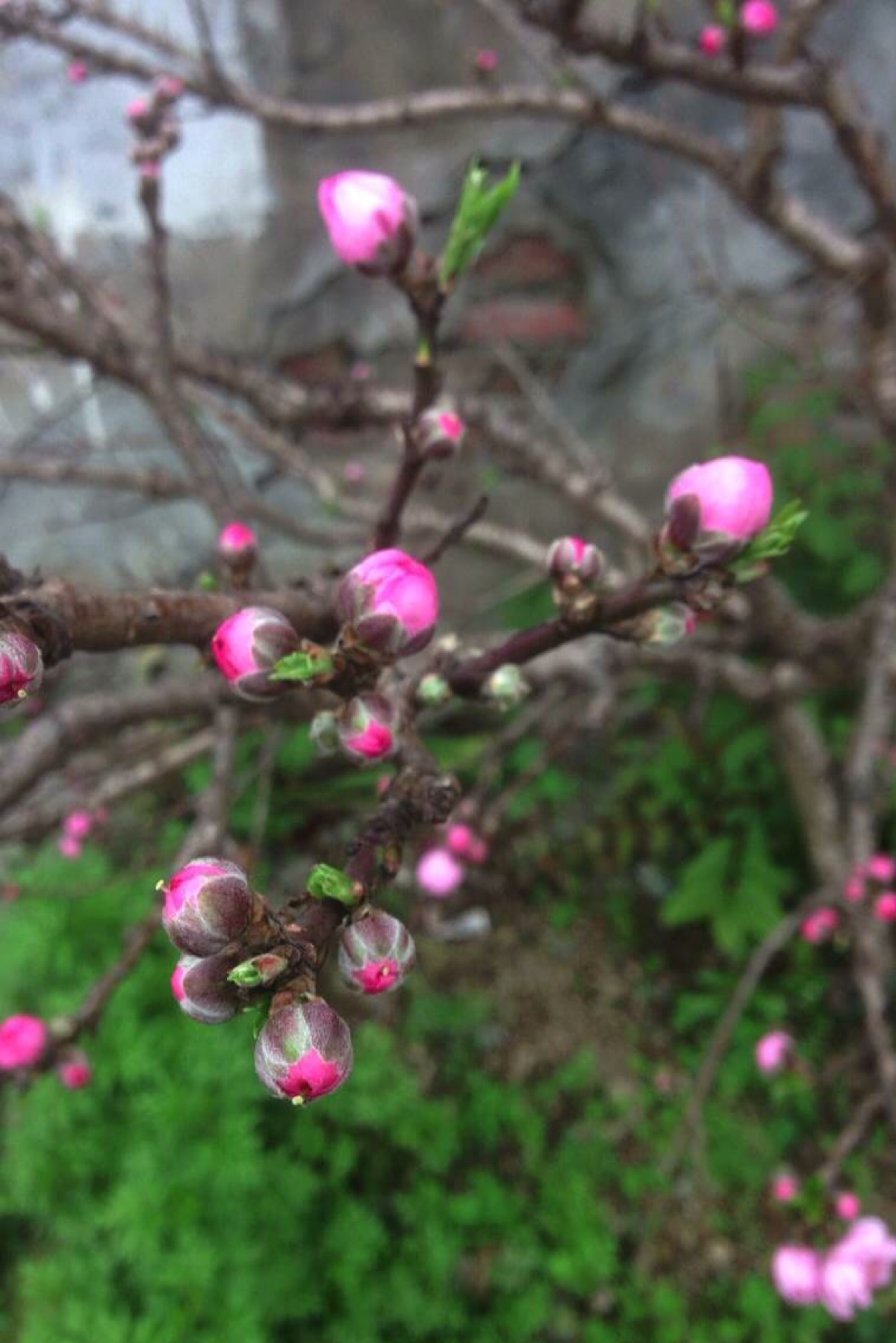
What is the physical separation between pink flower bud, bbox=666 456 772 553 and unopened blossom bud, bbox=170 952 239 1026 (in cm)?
39

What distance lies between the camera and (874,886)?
2211mm

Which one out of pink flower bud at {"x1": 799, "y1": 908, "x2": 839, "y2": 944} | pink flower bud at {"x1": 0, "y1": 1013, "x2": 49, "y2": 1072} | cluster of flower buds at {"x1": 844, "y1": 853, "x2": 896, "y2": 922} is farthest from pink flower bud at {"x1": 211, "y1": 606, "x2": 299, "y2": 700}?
pink flower bud at {"x1": 799, "y1": 908, "x2": 839, "y2": 944}

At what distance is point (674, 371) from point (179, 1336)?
392 centimetres

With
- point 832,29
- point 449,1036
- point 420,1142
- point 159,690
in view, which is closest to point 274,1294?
point 420,1142

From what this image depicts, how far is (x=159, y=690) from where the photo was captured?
1270mm

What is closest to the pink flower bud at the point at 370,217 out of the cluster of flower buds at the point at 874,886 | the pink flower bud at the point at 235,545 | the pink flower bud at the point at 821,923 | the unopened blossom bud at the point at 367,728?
the pink flower bud at the point at 235,545

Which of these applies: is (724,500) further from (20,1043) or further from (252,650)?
(20,1043)

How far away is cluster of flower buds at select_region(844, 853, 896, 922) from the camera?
193 cm

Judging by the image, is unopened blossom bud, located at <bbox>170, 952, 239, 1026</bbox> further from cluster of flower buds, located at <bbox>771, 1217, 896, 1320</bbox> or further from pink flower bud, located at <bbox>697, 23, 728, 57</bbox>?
pink flower bud, located at <bbox>697, 23, 728, 57</bbox>

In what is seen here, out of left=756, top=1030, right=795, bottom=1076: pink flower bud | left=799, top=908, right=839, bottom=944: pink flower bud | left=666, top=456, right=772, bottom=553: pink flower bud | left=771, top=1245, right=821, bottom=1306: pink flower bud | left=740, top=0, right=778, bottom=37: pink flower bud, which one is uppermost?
left=740, top=0, right=778, bottom=37: pink flower bud

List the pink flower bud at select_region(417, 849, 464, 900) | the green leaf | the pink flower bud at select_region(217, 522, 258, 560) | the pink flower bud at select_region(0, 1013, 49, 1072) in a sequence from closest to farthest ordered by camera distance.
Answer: the green leaf → the pink flower bud at select_region(217, 522, 258, 560) → the pink flower bud at select_region(0, 1013, 49, 1072) → the pink flower bud at select_region(417, 849, 464, 900)

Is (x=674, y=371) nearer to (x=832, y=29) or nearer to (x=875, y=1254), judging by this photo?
(x=832, y=29)

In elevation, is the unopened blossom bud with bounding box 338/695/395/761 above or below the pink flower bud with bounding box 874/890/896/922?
above

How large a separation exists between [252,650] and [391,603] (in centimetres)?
9
